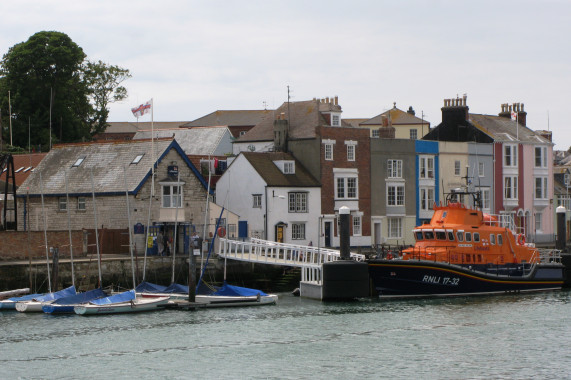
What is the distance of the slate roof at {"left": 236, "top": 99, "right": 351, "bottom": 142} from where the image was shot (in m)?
66.9

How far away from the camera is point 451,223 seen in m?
50.1

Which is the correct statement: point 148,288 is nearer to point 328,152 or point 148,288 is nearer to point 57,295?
point 57,295

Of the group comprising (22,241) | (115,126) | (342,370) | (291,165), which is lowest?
(342,370)

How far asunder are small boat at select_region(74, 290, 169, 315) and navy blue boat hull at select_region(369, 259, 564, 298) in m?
10.2

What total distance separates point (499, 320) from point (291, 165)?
25.4 m

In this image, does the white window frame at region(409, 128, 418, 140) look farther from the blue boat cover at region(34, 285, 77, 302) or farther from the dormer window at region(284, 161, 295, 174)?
the blue boat cover at region(34, 285, 77, 302)

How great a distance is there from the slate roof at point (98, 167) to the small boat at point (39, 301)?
12.8m

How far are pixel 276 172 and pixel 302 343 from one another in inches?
1137

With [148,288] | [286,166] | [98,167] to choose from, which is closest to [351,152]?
[286,166]

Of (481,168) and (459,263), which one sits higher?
(481,168)

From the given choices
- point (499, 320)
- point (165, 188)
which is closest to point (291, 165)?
point (165, 188)

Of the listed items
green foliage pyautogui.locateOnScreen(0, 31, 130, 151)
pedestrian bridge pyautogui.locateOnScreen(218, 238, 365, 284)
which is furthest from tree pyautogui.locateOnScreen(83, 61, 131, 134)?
pedestrian bridge pyautogui.locateOnScreen(218, 238, 365, 284)

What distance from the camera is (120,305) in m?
42.9

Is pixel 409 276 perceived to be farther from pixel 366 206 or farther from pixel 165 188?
pixel 366 206
